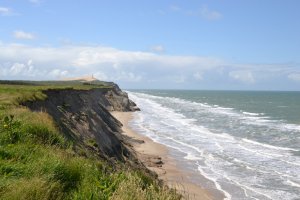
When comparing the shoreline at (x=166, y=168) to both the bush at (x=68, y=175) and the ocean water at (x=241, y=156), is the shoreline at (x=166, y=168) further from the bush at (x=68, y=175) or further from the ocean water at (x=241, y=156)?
the bush at (x=68, y=175)

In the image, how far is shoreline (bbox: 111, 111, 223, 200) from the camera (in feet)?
63.2

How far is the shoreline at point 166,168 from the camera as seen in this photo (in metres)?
19.3

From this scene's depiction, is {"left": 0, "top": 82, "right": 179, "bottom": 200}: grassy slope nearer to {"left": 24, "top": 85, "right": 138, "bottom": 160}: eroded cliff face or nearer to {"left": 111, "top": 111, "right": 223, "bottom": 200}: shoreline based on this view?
{"left": 24, "top": 85, "right": 138, "bottom": 160}: eroded cliff face

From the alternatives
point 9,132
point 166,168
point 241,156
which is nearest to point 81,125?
point 166,168

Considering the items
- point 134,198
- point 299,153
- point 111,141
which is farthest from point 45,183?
point 299,153

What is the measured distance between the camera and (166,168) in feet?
81.9

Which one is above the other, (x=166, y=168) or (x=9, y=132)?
(x=9, y=132)

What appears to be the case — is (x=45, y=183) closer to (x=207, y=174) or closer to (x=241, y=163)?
(x=207, y=174)

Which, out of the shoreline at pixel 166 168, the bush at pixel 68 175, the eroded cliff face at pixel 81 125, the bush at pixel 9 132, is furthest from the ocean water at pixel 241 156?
the bush at pixel 68 175

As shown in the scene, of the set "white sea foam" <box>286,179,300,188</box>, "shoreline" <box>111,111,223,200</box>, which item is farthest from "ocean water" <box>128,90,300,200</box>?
"shoreline" <box>111,111,223,200</box>

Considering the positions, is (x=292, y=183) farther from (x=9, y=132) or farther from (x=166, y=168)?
(x=9, y=132)

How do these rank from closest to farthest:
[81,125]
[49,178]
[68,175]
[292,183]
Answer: [49,178], [68,175], [292,183], [81,125]

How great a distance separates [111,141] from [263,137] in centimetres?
1911

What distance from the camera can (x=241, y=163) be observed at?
26.3 metres
